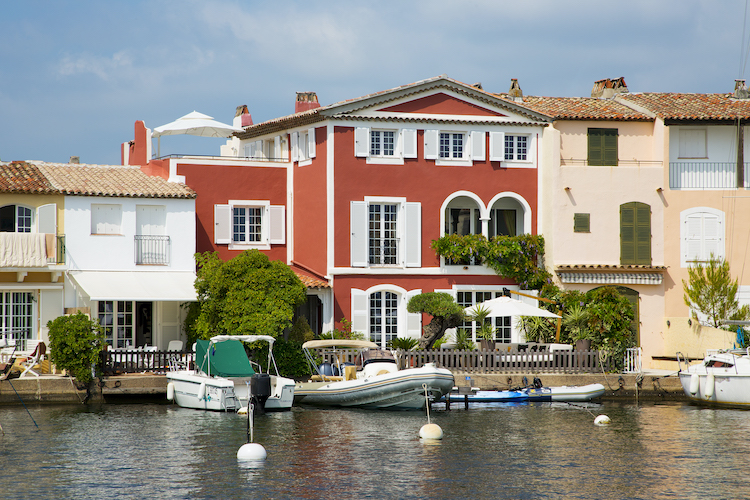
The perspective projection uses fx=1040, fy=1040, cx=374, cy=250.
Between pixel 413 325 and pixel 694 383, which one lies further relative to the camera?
pixel 413 325

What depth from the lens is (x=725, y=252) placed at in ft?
118

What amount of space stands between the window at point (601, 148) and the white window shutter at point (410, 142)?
632 centimetres

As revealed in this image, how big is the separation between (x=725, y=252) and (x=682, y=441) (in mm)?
14195

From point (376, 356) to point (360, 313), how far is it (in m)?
4.80

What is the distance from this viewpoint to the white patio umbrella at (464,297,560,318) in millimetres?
31891

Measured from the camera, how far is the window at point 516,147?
36000 mm

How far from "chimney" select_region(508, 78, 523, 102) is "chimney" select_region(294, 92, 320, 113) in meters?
7.13

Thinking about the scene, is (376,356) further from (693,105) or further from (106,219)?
(693,105)

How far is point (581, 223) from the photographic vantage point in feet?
117

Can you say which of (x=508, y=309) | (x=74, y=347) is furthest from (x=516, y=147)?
(x=74, y=347)

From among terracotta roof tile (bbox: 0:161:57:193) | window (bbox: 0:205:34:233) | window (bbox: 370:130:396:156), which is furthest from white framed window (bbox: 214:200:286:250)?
window (bbox: 0:205:34:233)

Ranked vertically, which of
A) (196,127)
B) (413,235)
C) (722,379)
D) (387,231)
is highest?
(196,127)

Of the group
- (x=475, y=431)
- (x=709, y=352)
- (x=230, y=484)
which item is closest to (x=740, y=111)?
(x=709, y=352)

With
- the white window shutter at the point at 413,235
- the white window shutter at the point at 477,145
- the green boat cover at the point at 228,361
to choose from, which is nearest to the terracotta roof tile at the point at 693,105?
the white window shutter at the point at 477,145
